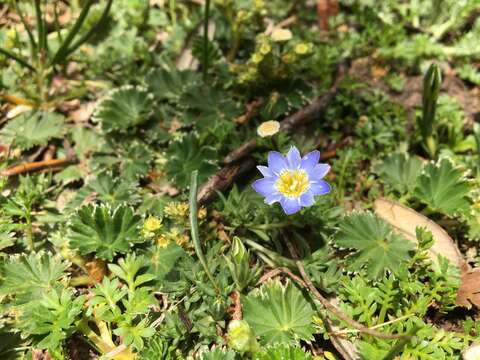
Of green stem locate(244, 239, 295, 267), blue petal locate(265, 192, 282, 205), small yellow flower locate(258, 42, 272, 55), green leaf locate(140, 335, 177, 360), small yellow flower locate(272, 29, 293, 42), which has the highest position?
small yellow flower locate(272, 29, 293, 42)

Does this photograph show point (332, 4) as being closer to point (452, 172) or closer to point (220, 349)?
point (452, 172)

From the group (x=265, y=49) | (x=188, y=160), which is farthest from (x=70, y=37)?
(x=265, y=49)

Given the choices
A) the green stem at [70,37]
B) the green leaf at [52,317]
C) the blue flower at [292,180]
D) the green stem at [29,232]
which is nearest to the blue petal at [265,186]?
the blue flower at [292,180]

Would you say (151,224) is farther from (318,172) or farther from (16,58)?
(16,58)

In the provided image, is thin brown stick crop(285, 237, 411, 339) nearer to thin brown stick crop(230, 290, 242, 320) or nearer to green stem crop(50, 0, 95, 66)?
thin brown stick crop(230, 290, 242, 320)

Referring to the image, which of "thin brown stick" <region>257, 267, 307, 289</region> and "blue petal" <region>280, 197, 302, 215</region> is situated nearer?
"blue petal" <region>280, 197, 302, 215</region>

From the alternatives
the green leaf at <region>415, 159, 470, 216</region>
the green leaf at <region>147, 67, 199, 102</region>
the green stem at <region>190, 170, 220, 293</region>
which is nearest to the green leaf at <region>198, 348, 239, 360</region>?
the green stem at <region>190, 170, 220, 293</region>

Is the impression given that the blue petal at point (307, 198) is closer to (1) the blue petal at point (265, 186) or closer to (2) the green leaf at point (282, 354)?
(1) the blue petal at point (265, 186)
